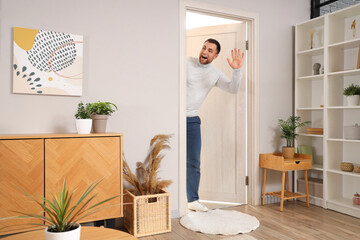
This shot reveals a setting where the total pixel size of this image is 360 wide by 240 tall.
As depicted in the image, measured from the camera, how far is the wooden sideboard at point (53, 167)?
2.18 meters

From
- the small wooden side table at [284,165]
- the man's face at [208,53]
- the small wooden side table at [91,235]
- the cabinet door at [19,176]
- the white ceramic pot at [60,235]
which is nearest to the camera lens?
the white ceramic pot at [60,235]

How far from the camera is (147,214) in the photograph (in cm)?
269

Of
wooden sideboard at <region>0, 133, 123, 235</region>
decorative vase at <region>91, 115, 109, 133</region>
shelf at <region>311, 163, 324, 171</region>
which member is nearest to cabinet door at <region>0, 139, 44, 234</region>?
wooden sideboard at <region>0, 133, 123, 235</region>

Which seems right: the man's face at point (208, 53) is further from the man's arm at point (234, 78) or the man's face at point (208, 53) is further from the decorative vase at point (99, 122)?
the decorative vase at point (99, 122)

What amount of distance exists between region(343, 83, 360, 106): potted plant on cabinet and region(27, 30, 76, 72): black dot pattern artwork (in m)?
2.82

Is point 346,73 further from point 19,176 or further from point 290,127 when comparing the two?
point 19,176

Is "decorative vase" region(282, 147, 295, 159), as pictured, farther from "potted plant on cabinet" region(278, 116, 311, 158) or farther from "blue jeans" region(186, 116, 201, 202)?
"blue jeans" region(186, 116, 201, 202)

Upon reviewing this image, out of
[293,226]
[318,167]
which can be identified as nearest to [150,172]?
[293,226]

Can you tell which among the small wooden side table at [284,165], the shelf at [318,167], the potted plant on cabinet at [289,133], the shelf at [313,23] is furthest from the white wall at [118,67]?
the shelf at [318,167]

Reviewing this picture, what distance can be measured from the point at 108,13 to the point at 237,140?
81.7 inches

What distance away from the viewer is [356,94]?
10.8 ft

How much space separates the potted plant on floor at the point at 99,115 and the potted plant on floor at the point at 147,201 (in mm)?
413

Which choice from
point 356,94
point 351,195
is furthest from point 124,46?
point 351,195

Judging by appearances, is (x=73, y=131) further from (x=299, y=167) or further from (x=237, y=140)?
(x=299, y=167)
